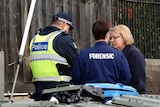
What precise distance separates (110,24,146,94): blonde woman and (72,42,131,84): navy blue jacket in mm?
728

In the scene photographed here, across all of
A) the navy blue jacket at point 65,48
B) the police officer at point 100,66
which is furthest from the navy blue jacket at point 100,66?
the navy blue jacket at point 65,48

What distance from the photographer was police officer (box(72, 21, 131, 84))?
5660mm

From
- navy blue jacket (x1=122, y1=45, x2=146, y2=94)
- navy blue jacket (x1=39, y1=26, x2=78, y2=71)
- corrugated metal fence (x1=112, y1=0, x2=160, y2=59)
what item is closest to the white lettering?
navy blue jacket (x1=39, y1=26, x2=78, y2=71)

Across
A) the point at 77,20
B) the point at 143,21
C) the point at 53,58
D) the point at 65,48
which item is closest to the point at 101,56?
the point at 65,48

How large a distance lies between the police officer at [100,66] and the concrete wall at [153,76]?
588 cm

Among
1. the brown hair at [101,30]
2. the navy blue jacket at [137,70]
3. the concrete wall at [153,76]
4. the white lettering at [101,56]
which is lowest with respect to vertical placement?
the concrete wall at [153,76]

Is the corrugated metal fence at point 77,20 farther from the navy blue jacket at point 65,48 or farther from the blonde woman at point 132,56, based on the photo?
the navy blue jacket at point 65,48

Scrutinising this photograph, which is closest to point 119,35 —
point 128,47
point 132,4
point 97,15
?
point 128,47

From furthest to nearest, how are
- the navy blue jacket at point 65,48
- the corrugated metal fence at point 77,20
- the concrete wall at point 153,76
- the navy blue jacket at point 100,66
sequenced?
the concrete wall at point 153,76 → the corrugated metal fence at point 77,20 → the navy blue jacket at point 65,48 → the navy blue jacket at point 100,66

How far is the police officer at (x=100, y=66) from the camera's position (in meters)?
5.66

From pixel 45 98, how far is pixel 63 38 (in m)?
1.04

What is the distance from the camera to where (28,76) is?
9945 millimetres

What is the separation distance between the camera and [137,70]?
657cm

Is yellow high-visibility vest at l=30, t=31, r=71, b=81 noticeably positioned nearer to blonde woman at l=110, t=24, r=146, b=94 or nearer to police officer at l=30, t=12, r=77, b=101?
police officer at l=30, t=12, r=77, b=101
